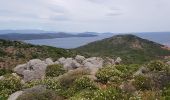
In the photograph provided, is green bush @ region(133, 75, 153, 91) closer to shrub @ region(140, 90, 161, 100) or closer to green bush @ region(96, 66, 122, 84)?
shrub @ region(140, 90, 161, 100)

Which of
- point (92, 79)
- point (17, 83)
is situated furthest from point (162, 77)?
point (17, 83)

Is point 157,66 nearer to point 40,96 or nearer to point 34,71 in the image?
point 40,96

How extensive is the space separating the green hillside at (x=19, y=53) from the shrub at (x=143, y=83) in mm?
50753

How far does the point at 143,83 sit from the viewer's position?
81.5 ft

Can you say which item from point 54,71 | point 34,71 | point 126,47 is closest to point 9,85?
point 54,71

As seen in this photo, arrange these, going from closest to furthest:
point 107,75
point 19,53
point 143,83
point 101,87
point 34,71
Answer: point 143,83
point 101,87
point 107,75
point 34,71
point 19,53

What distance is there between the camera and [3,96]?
26703mm

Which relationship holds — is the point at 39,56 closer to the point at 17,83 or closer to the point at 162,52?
the point at 17,83

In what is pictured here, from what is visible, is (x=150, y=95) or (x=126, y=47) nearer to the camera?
(x=150, y=95)

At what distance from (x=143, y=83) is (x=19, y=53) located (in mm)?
62948

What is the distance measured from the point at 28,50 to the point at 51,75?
179ft

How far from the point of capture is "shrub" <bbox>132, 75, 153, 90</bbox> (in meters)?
24.8

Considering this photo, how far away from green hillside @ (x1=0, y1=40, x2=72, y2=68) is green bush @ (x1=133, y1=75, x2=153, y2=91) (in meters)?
50.8

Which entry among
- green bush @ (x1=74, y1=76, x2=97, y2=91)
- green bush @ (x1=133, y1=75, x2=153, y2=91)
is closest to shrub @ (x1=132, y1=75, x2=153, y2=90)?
green bush @ (x1=133, y1=75, x2=153, y2=91)
